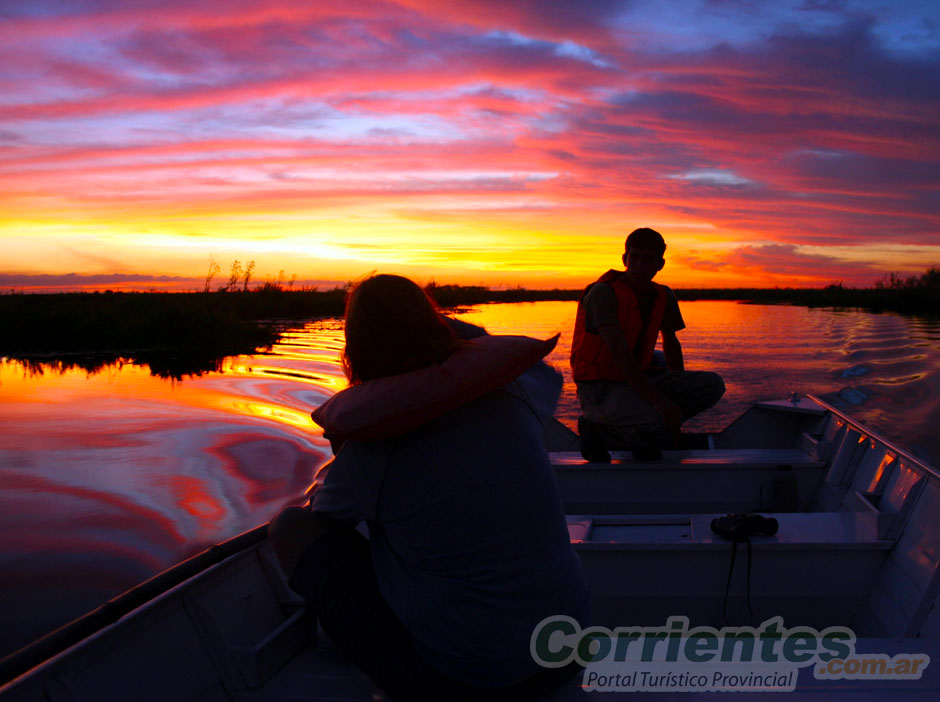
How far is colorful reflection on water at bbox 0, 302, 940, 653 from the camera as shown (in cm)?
429

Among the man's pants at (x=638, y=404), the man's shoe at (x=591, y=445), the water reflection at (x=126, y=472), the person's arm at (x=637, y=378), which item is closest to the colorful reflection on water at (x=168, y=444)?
the water reflection at (x=126, y=472)

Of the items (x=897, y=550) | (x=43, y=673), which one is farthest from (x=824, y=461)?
(x=43, y=673)

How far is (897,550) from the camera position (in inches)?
110

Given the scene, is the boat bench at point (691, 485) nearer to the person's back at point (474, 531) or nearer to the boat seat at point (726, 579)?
the boat seat at point (726, 579)

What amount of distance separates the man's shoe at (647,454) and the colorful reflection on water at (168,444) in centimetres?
284

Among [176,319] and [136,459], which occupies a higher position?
[176,319]

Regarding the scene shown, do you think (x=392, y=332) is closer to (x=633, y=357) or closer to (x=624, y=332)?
(x=633, y=357)

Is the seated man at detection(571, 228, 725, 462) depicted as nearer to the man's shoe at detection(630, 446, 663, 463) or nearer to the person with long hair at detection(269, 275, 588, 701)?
the man's shoe at detection(630, 446, 663, 463)

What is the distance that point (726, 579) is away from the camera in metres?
2.80

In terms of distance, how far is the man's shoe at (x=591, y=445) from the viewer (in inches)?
163

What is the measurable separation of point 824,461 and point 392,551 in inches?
132

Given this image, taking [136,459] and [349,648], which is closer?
[349,648]

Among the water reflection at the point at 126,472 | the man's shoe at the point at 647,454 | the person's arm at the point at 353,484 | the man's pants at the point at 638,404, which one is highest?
the person's arm at the point at 353,484

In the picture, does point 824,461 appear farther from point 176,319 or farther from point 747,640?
point 176,319
